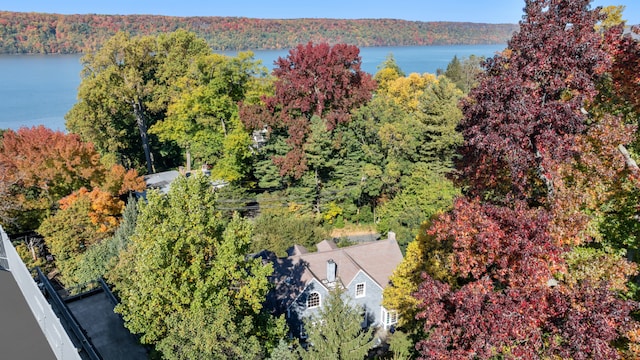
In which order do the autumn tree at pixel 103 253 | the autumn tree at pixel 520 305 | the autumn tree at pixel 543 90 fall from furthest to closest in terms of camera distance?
the autumn tree at pixel 103 253, the autumn tree at pixel 543 90, the autumn tree at pixel 520 305

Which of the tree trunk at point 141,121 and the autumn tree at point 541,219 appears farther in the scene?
the tree trunk at point 141,121

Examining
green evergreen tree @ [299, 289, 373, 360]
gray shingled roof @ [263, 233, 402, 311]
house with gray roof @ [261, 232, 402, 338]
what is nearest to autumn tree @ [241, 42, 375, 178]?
gray shingled roof @ [263, 233, 402, 311]

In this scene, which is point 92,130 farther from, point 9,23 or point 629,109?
point 9,23

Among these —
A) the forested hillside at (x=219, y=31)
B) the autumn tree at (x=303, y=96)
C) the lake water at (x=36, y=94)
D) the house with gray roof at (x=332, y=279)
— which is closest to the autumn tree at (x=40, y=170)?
the autumn tree at (x=303, y=96)

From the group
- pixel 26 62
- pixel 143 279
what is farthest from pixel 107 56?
pixel 26 62

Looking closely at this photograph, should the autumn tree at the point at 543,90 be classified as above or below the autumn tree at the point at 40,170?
above

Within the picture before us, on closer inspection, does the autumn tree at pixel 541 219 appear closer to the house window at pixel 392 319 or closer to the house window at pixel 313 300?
the house window at pixel 313 300

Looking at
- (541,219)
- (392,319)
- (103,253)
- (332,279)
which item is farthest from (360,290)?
(541,219)
